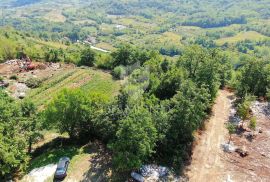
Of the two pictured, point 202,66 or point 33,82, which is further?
point 33,82

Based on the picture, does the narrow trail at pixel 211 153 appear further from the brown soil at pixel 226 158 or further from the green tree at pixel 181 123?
the green tree at pixel 181 123

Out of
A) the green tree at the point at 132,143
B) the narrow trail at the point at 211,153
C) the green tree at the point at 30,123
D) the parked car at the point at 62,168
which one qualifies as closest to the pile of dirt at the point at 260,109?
the narrow trail at the point at 211,153

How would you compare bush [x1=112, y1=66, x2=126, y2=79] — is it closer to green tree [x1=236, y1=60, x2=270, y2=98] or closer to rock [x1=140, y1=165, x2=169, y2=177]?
green tree [x1=236, y1=60, x2=270, y2=98]

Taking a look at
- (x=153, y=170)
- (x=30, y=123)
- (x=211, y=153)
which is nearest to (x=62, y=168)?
(x=30, y=123)

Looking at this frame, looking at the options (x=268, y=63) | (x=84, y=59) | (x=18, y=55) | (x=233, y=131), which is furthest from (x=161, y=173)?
(x=18, y=55)

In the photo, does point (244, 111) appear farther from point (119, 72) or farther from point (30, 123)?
point (119, 72)

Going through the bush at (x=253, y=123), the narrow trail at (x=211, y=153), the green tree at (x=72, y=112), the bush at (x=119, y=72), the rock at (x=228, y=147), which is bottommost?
the bush at (x=119, y=72)

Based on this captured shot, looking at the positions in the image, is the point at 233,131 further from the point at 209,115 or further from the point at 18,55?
the point at 18,55
